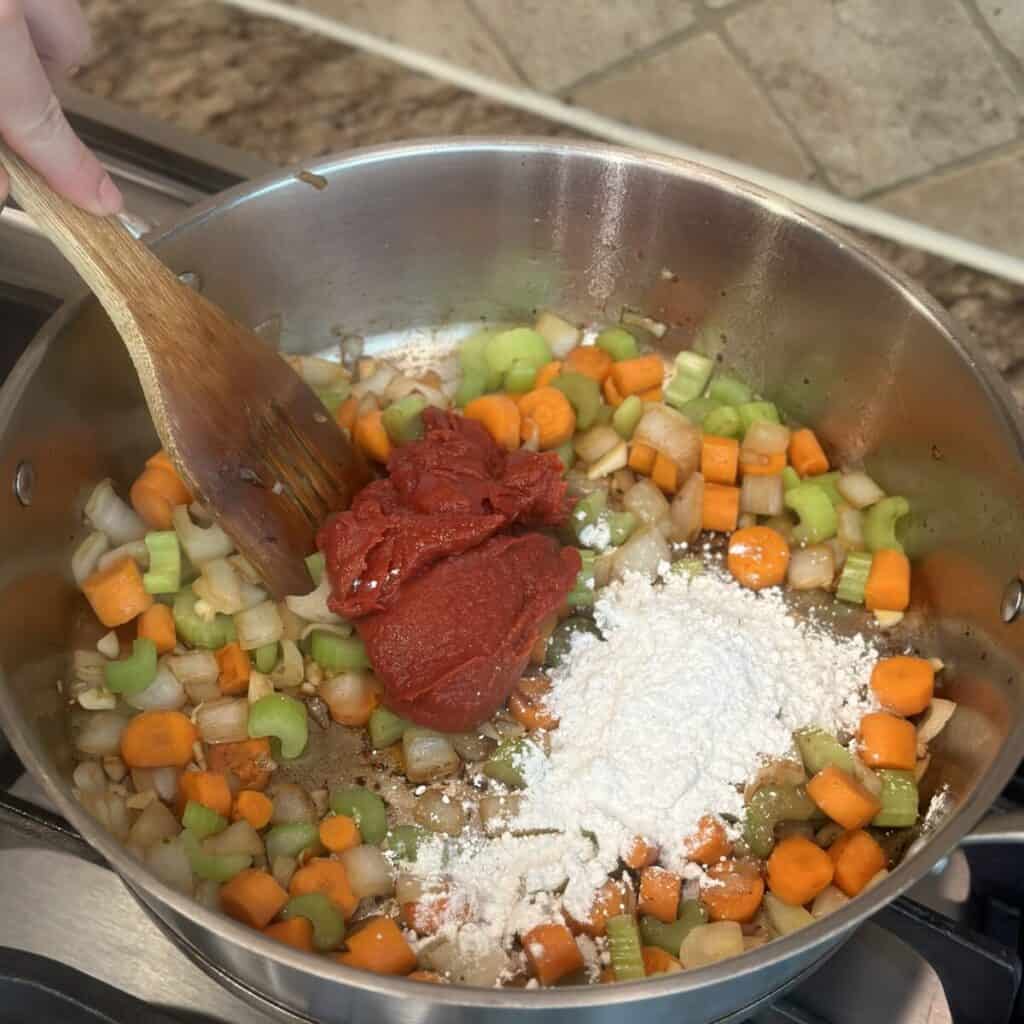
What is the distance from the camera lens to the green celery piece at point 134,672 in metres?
1.31

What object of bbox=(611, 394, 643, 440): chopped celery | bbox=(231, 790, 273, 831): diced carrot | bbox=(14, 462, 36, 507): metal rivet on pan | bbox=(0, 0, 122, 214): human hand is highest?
bbox=(0, 0, 122, 214): human hand

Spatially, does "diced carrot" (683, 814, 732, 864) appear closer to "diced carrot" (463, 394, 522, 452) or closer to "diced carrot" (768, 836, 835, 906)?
"diced carrot" (768, 836, 835, 906)

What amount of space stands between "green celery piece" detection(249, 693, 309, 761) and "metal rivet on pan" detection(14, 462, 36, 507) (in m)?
0.34

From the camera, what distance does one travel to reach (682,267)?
1.55 meters

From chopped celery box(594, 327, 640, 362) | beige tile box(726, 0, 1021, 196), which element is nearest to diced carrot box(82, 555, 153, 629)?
chopped celery box(594, 327, 640, 362)

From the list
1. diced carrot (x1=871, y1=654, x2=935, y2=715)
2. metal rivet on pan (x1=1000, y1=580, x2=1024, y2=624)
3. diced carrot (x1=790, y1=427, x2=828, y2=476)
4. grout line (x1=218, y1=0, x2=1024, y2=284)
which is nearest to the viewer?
metal rivet on pan (x1=1000, y1=580, x2=1024, y2=624)

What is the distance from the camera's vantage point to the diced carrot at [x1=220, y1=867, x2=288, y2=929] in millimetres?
1151

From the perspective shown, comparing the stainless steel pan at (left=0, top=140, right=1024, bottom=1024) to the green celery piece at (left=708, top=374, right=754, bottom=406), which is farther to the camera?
the green celery piece at (left=708, top=374, right=754, bottom=406)

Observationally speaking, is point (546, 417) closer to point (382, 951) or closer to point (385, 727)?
point (385, 727)

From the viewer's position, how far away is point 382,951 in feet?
3.68

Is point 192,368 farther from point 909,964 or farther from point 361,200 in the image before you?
point 909,964

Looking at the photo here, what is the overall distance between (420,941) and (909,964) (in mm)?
486

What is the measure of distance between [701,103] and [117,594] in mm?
1092

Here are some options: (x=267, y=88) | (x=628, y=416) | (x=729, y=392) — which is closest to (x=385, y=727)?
(x=628, y=416)
